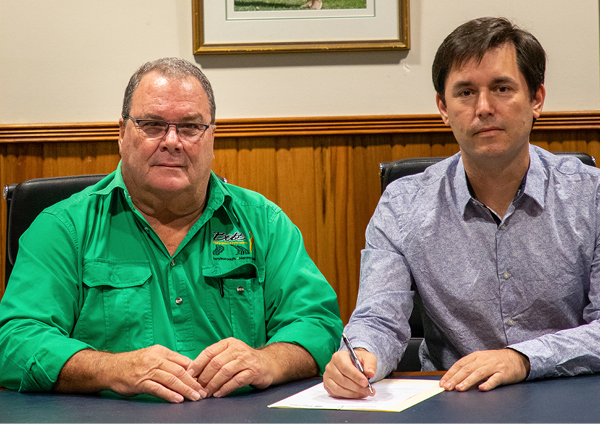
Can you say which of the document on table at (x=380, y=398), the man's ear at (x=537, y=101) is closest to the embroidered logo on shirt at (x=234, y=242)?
the document on table at (x=380, y=398)

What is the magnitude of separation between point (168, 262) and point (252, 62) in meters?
1.13

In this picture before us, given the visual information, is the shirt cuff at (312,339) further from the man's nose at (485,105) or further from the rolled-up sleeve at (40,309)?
the man's nose at (485,105)

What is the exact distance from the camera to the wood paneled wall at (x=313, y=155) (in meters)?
2.41

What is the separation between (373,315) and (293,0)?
145 cm

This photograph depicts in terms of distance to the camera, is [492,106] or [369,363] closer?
[369,363]

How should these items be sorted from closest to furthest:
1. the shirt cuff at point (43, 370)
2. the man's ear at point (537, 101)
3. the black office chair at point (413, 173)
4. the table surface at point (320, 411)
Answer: the table surface at point (320, 411), the shirt cuff at point (43, 370), the man's ear at point (537, 101), the black office chair at point (413, 173)

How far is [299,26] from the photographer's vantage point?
7.87 ft

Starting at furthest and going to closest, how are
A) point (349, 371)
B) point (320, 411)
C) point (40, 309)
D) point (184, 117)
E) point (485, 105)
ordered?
point (184, 117)
point (485, 105)
point (40, 309)
point (349, 371)
point (320, 411)

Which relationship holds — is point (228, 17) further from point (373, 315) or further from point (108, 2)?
point (373, 315)

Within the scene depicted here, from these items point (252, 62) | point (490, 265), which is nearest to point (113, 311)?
point (490, 265)

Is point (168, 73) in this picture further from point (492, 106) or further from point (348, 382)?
point (348, 382)

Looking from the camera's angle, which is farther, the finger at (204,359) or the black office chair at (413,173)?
the black office chair at (413,173)

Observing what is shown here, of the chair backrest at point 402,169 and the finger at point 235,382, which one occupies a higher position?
the chair backrest at point 402,169

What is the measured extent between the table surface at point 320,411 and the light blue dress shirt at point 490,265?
1.12ft
